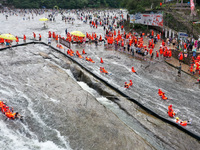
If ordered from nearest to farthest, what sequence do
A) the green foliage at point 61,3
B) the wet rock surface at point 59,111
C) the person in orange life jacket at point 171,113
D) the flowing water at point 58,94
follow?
the wet rock surface at point 59,111 < the flowing water at point 58,94 < the person in orange life jacket at point 171,113 < the green foliage at point 61,3

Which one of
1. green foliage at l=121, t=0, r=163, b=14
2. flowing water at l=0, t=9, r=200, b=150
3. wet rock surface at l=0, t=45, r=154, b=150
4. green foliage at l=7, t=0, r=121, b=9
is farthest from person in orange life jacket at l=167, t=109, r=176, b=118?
green foliage at l=7, t=0, r=121, b=9

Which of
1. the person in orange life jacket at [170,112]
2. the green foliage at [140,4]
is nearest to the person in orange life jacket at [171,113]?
the person in orange life jacket at [170,112]

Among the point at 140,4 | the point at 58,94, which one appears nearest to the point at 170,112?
the point at 58,94

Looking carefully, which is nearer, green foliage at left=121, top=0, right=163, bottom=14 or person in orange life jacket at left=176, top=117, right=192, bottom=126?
person in orange life jacket at left=176, top=117, right=192, bottom=126

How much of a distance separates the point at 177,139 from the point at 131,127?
104 inches

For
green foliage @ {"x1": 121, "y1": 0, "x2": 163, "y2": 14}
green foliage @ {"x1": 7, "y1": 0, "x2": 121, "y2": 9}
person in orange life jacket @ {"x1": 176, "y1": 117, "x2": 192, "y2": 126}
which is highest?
green foliage @ {"x1": 7, "y1": 0, "x2": 121, "y2": 9}

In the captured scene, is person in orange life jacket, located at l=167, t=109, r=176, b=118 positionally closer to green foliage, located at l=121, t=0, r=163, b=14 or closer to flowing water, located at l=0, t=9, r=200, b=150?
flowing water, located at l=0, t=9, r=200, b=150

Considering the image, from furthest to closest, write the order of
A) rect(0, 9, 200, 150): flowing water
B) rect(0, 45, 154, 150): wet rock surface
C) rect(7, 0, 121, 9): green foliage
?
rect(7, 0, 121, 9): green foliage, rect(0, 9, 200, 150): flowing water, rect(0, 45, 154, 150): wet rock surface

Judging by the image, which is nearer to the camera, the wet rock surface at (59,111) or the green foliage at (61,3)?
the wet rock surface at (59,111)

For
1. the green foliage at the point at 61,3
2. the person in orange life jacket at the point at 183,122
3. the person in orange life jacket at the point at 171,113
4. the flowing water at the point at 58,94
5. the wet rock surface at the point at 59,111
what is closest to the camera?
the wet rock surface at the point at 59,111

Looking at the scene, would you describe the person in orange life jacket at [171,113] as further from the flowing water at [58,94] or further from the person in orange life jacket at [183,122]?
the flowing water at [58,94]

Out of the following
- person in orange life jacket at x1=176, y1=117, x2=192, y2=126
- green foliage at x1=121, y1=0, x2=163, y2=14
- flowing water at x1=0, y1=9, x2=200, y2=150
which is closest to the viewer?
flowing water at x1=0, y1=9, x2=200, y2=150

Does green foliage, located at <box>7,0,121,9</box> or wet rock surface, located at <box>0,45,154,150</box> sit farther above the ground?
green foliage, located at <box>7,0,121,9</box>

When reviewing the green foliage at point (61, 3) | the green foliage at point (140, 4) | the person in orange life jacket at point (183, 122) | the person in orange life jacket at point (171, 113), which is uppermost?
the green foliage at point (61, 3)
